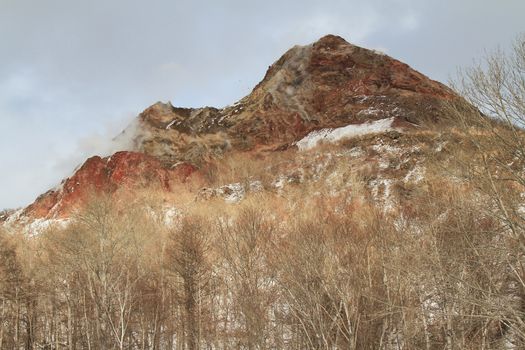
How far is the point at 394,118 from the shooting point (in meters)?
55.2

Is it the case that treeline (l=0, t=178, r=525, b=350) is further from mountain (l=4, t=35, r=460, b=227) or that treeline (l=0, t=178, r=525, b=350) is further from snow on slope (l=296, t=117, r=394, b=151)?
snow on slope (l=296, t=117, r=394, b=151)

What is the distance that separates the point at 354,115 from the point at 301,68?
1359 centimetres

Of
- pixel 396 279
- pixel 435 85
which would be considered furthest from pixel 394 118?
pixel 396 279

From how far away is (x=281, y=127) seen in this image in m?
63.6

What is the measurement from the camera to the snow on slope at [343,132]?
2154 inches

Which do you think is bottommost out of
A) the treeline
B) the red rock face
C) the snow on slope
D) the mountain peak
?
the treeline

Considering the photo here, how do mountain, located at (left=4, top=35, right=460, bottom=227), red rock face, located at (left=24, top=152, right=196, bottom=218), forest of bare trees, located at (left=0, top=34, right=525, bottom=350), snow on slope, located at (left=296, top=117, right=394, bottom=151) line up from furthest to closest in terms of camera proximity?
snow on slope, located at (left=296, top=117, right=394, bottom=151), red rock face, located at (left=24, top=152, right=196, bottom=218), mountain, located at (left=4, top=35, right=460, bottom=227), forest of bare trees, located at (left=0, top=34, right=525, bottom=350)

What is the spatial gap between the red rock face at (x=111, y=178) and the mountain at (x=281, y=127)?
122mm

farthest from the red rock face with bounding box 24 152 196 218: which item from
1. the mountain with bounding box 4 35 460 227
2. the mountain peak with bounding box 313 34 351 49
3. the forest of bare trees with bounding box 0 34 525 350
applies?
the mountain peak with bounding box 313 34 351 49

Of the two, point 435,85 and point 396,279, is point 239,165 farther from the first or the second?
point 396,279

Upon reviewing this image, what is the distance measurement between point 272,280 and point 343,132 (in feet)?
119

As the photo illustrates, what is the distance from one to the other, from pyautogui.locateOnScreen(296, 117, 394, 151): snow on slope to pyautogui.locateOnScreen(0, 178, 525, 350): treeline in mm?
25923

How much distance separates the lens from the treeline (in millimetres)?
16250

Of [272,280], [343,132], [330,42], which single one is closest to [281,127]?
[343,132]
